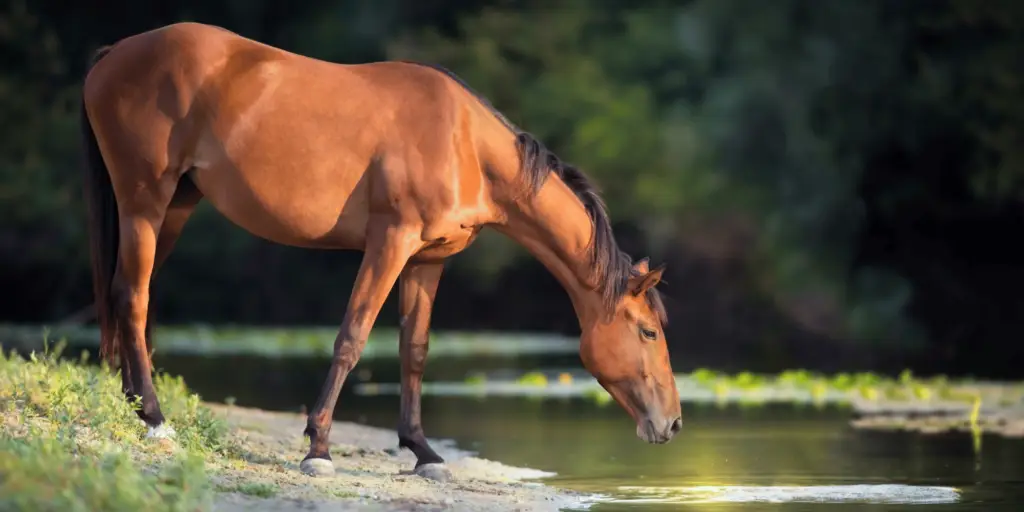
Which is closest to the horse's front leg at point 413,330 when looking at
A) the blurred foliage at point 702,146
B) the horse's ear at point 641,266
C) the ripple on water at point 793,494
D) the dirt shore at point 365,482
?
the dirt shore at point 365,482

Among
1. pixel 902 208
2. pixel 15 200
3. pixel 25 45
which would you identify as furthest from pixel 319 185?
pixel 25 45

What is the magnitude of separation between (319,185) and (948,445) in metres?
4.69

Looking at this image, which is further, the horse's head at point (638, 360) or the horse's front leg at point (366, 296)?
the horse's head at point (638, 360)

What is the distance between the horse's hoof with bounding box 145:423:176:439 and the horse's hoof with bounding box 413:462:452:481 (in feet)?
4.15

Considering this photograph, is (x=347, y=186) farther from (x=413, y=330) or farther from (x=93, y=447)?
(x=93, y=447)

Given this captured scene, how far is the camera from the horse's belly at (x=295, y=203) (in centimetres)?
940

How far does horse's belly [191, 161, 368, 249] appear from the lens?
370 inches

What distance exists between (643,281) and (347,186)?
5.22 ft

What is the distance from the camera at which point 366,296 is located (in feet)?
30.5

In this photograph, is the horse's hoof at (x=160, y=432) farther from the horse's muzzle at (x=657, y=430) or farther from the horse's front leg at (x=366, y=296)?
the horse's muzzle at (x=657, y=430)

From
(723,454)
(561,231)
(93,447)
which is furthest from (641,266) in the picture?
(93,447)

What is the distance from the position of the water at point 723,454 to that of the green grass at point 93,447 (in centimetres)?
194

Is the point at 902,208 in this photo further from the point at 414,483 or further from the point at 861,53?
the point at 414,483

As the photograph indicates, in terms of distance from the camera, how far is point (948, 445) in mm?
11773
